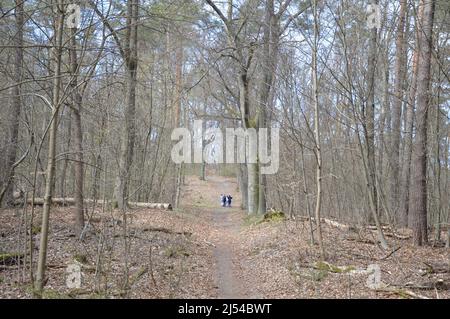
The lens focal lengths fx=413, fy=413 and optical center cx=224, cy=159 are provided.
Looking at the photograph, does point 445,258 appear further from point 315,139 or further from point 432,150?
point 432,150

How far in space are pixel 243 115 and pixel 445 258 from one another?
10234 mm

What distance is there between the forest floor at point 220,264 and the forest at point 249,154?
5cm

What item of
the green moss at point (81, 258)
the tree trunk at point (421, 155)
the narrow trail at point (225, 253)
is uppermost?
the tree trunk at point (421, 155)

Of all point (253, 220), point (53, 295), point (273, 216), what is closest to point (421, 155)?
point (273, 216)

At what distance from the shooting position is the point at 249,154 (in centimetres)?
1758

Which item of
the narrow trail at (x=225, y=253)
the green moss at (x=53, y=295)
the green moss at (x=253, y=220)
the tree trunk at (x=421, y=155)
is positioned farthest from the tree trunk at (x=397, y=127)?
the green moss at (x=53, y=295)
